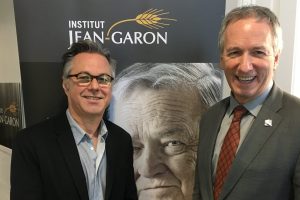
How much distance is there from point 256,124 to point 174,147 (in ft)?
Result: 2.67

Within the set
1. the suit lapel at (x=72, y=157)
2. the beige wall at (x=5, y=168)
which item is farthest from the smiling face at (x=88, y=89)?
the beige wall at (x=5, y=168)

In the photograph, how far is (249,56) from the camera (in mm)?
1351

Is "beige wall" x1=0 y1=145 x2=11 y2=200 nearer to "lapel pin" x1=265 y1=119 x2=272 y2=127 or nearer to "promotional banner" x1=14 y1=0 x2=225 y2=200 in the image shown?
"promotional banner" x1=14 y1=0 x2=225 y2=200

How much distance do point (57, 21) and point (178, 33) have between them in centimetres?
77

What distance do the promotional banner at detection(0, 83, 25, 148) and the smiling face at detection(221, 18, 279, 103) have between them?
143 cm

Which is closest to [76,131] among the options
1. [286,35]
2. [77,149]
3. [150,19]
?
[77,149]

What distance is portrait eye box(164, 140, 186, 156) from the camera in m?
2.04

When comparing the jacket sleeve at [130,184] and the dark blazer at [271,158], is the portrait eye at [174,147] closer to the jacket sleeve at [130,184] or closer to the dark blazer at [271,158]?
the jacket sleeve at [130,184]

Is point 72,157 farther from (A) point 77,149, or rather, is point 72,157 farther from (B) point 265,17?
(B) point 265,17

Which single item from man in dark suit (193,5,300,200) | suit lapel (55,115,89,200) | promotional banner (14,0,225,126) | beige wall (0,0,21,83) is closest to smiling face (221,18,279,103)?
man in dark suit (193,5,300,200)

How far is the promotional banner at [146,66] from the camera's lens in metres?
1.86

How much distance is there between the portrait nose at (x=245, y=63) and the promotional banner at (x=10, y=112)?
1472 mm

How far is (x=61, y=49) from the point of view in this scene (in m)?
1.88

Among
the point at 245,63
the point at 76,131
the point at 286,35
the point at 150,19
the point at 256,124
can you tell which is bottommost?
the point at 76,131
